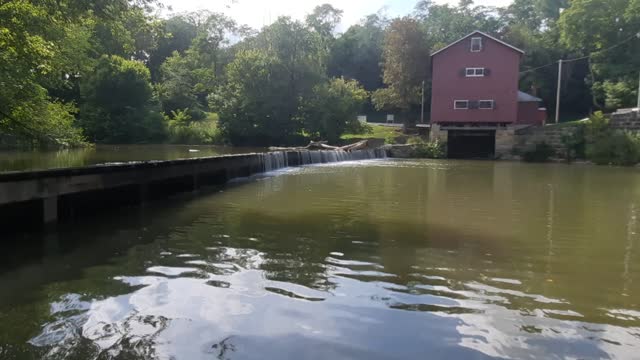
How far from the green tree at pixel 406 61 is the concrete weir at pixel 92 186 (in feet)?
118

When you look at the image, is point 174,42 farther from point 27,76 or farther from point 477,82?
point 27,76

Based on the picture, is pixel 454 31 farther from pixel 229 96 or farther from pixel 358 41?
pixel 229 96

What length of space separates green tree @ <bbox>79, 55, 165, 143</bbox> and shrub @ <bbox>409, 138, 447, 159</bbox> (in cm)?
→ 2503

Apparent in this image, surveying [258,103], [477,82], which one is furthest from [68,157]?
[477,82]

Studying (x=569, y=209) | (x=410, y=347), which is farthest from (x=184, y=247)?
(x=569, y=209)

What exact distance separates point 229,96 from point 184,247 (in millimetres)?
43161

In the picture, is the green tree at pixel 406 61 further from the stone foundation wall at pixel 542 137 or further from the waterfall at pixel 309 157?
the stone foundation wall at pixel 542 137

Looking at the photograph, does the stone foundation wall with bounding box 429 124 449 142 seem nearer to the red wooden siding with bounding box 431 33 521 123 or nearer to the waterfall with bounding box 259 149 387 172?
the red wooden siding with bounding box 431 33 521 123

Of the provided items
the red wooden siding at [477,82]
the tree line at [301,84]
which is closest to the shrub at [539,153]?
the red wooden siding at [477,82]

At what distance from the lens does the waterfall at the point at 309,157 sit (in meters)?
26.4

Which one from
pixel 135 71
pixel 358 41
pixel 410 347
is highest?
pixel 358 41

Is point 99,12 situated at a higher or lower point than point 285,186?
higher

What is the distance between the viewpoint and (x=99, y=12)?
12.1m

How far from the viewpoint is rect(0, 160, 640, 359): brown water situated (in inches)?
181
